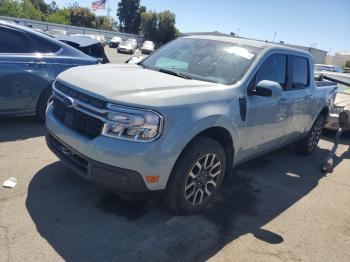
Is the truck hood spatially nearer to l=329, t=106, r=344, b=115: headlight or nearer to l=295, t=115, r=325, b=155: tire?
l=295, t=115, r=325, b=155: tire

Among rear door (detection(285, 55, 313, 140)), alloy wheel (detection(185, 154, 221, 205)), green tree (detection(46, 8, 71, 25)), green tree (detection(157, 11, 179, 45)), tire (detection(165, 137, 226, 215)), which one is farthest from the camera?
green tree (detection(46, 8, 71, 25))

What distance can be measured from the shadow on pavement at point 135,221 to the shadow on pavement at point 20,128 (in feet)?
4.05

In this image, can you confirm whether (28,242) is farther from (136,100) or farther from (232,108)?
(232,108)

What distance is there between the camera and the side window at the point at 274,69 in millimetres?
4207

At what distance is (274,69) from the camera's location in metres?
4.52

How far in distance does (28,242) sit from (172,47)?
3102 millimetres

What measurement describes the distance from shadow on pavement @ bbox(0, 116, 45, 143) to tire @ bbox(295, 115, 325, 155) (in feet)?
14.6

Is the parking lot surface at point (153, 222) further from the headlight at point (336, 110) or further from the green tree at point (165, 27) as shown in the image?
the green tree at point (165, 27)

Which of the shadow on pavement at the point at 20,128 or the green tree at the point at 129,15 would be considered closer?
the shadow on pavement at the point at 20,128

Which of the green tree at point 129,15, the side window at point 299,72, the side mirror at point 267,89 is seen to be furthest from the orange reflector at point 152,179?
the green tree at point 129,15

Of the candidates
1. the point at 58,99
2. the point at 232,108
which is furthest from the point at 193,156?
the point at 58,99

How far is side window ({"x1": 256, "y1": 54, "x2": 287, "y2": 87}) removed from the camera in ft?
13.8

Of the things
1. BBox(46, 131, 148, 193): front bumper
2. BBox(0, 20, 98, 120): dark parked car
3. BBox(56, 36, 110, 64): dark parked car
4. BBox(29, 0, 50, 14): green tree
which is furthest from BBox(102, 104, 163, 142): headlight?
BBox(29, 0, 50, 14): green tree

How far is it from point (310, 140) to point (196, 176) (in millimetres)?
3659
